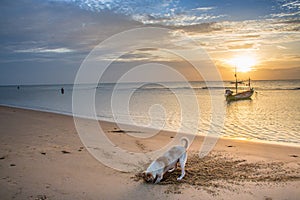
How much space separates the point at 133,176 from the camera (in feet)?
21.1

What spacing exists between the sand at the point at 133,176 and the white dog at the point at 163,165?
17 centimetres

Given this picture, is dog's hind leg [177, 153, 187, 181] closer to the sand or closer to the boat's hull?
the sand

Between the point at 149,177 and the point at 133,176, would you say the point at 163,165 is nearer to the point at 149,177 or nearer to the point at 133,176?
the point at 149,177

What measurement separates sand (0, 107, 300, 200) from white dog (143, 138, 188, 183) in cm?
17

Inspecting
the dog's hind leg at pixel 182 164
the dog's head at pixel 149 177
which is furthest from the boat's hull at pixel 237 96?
the dog's head at pixel 149 177

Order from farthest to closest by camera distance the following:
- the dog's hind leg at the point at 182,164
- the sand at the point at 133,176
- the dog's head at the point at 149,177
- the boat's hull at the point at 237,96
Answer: the boat's hull at the point at 237,96 → the dog's hind leg at the point at 182,164 → the dog's head at the point at 149,177 → the sand at the point at 133,176

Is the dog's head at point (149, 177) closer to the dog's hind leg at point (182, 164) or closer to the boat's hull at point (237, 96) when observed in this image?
the dog's hind leg at point (182, 164)

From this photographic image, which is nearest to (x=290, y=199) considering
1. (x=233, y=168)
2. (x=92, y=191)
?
(x=233, y=168)

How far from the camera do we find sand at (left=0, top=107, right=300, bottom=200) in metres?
5.38

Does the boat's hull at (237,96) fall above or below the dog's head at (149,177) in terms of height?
below

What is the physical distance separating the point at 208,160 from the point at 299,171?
2491 millimetres

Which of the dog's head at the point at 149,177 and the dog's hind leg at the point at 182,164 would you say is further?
the dog's hind leg at the point at 182,164

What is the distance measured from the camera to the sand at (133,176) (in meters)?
5.38

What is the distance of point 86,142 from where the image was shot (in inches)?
397
